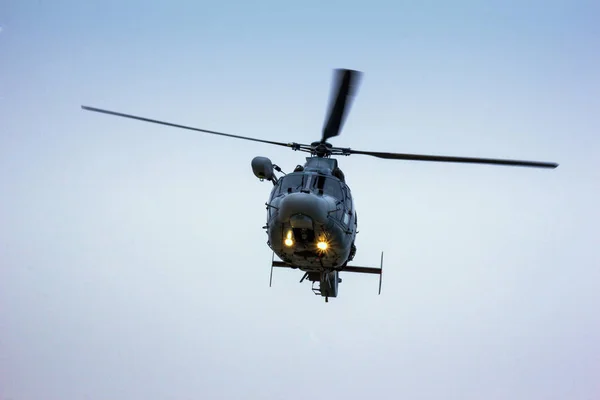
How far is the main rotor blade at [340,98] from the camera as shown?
2030 centimetres

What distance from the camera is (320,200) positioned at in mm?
18656

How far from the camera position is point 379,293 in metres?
23.1

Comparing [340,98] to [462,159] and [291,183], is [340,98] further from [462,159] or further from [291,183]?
[462,159]

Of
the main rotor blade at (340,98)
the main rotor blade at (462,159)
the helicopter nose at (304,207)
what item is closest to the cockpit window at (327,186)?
the main rotor blade at (462,159)

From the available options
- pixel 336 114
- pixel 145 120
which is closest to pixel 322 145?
pixel 336 114

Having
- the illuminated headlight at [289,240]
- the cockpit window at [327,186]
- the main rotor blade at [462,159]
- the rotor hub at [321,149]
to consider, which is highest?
the rotor hub at [321,149]

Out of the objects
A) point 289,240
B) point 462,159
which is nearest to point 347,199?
point 289,240

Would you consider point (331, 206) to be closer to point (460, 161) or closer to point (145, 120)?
point (460, 161)

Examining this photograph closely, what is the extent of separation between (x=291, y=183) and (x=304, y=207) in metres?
2.43

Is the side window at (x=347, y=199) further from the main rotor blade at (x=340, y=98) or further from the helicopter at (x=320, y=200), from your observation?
the main rotor blade at (x=340, y=98)

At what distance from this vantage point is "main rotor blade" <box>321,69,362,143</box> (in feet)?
66.6

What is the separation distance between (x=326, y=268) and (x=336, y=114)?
15.2ft

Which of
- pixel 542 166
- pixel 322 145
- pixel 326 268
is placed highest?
pixel 322 145

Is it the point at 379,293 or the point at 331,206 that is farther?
the point at 379,293
